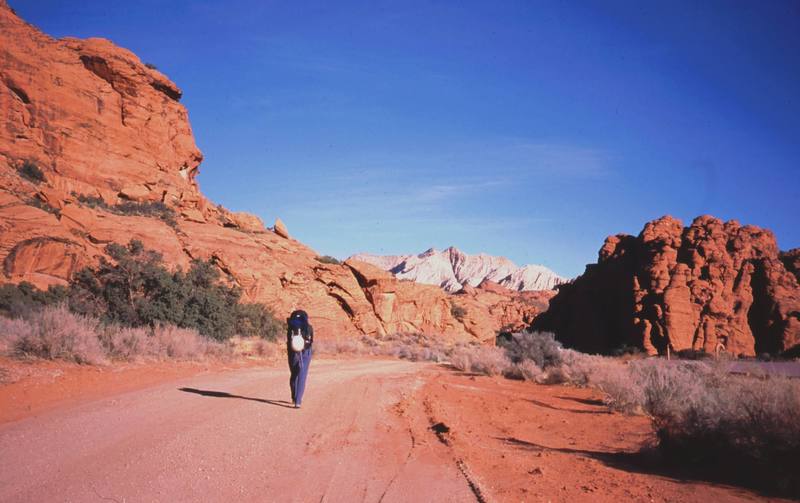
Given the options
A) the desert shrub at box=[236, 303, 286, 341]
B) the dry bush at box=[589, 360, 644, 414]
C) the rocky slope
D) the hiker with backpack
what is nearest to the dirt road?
the hiker with backpack

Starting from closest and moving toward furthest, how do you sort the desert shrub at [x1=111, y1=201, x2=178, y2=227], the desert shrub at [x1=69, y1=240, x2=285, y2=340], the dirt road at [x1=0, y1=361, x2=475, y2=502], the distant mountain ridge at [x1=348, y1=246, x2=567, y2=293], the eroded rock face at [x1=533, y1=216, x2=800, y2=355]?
the dirt road at [x1=0, y1=361, x2=475, y2=502] → the desert shrub at [x1=69, y1=240, x2=285, y2=340] → the desert shrub at [x1=111, y1=201, x2=178, y2=227] → the eroded rock face at [x1=533, y1=216, x2=800, y2=355] → the distant mountain ridge at [x1=348, y1=246, x2=567, y2=293]

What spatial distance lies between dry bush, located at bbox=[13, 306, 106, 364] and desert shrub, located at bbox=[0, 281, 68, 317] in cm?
486

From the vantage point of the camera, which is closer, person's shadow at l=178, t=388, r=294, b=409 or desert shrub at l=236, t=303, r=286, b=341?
person's shadow at l=178, t=388, r=294, b=409

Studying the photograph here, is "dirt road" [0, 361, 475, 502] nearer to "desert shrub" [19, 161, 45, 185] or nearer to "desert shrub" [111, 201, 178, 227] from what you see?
"desert shrub" [19, 161, 45, 185]

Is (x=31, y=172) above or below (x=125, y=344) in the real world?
above

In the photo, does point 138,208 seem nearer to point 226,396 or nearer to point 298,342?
point 226,396

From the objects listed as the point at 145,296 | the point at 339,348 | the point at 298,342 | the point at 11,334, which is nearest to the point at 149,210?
the point at 145,296

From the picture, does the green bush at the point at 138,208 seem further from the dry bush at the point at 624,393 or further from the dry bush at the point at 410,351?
the dry bush at the point at 624,393

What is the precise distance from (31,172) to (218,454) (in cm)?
3107

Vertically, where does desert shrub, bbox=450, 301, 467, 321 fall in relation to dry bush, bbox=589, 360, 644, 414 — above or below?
above

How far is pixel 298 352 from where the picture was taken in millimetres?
9000

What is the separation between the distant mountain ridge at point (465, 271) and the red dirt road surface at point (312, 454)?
13731 cm

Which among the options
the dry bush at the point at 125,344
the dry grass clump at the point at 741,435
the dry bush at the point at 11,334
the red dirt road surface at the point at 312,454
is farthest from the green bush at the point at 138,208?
the dry grass clump at the point at 741,435

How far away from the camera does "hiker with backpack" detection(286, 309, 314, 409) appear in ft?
29.1
